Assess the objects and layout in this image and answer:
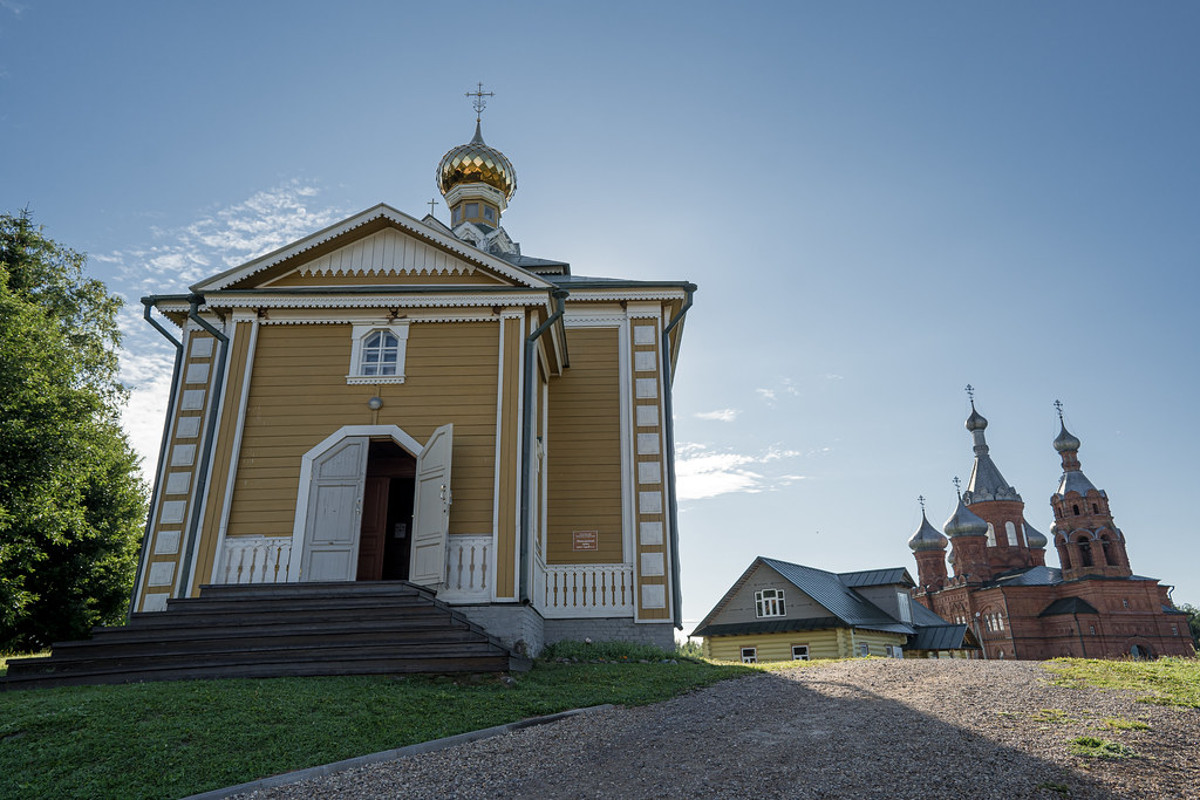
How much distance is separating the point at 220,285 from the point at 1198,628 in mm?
81369

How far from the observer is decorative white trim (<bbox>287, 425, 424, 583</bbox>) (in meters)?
11.1

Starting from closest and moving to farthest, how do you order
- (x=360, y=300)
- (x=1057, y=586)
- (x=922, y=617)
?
1. (x=360, y=300)
2. (x=922, y=617)
3. (x=1057, y=586)

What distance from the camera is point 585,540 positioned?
13.0m

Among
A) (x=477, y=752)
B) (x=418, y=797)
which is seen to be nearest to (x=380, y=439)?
(x=477, y=752)

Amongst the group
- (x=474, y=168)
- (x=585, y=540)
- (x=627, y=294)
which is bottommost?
(x=585, y=540)

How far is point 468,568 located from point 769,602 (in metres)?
25.0

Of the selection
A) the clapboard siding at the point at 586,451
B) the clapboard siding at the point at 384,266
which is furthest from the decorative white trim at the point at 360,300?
the clapboard siding at the point at 586,451

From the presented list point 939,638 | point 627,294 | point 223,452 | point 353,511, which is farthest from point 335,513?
point 939,638

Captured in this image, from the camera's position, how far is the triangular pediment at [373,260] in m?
12.5

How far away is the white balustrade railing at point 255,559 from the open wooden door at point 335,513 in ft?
0.97

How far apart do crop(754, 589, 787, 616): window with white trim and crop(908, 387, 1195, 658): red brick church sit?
91.6ft

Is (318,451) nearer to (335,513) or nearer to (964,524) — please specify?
(335,513)

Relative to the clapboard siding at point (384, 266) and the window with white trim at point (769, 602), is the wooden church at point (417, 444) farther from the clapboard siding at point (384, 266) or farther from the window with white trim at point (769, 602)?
the window with white trim at point (769, 602)

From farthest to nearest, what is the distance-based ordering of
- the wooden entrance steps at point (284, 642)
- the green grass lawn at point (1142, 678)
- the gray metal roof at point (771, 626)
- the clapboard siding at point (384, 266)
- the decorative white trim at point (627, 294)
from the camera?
1. the gray metal roof at point (771, 626)
2. the decorative white trim at point (627, 294)
3. the clapboard siding at point (384, 266)
4. the wooden entrance steps at point (284, 642)
5. the green grass lawn at point (1142, 678)
